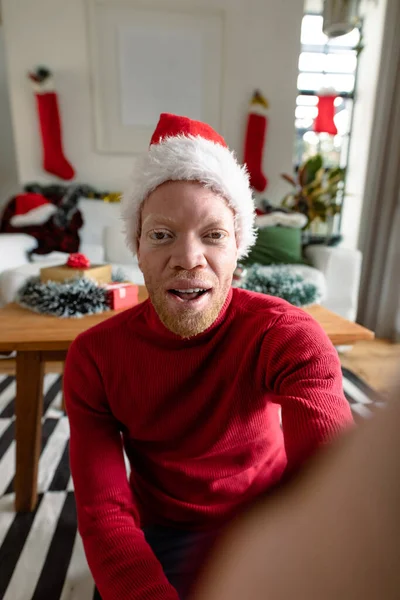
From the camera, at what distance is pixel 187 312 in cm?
53

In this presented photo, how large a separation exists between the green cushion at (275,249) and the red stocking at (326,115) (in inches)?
43.4

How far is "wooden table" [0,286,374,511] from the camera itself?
938 millimetres

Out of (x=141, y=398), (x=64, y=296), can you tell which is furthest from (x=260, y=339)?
(x=64, y=296)

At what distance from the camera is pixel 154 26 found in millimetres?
2814

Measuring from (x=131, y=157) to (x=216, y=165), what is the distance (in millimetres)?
2736

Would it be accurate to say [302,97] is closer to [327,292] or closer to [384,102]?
[384,102]

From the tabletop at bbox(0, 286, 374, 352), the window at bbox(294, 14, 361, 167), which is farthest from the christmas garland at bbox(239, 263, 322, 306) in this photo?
the window at bbox(294, 14, 361, 167)

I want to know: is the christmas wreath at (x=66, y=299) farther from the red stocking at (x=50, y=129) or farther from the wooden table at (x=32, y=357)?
the red stocking at (x=50, y=129)

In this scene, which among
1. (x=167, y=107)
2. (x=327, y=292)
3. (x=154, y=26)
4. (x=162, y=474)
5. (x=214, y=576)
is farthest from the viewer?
(x=167, y=107)

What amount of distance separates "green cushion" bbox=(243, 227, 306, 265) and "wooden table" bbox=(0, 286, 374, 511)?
48.6 inches

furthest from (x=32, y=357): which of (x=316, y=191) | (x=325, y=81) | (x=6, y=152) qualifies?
(x=325, y=81)

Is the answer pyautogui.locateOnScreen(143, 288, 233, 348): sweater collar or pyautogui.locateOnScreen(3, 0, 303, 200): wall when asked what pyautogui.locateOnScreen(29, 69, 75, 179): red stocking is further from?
pyautogui.locateOnScreen(143, 288, 233, 348): sweater collar

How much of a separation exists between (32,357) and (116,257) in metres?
1.54

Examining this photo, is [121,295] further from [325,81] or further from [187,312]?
[325,81]
